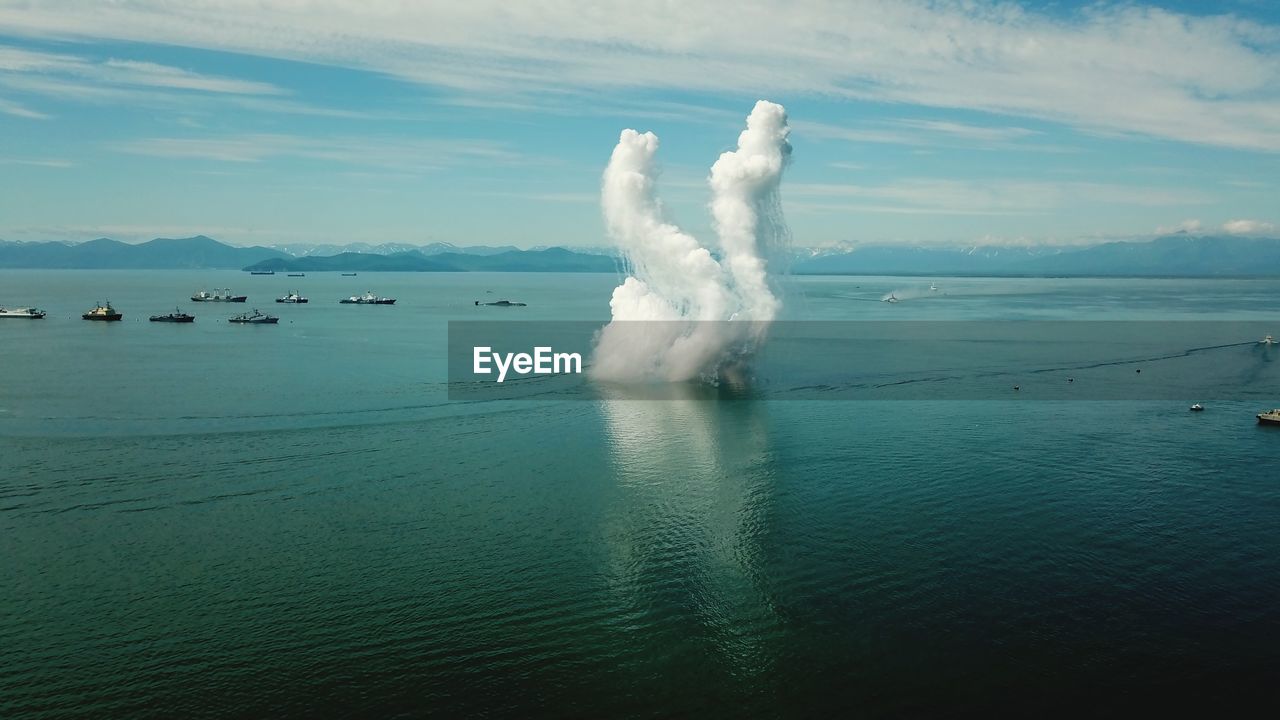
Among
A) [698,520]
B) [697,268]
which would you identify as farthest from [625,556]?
[697,268]

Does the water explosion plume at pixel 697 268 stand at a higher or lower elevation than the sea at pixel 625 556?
higher

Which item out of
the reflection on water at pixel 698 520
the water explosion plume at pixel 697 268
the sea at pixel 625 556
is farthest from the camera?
the water explosion plume at pixel 697 268

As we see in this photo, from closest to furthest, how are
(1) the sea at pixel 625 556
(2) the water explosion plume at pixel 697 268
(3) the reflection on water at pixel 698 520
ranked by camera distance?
(1) the sea at pixel 625 556 < (3) the reflection on water at pixel 698 520 < (2) the water explosion plume at pixel 697 268

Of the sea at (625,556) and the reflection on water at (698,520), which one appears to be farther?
the reflection on water at (698,520)

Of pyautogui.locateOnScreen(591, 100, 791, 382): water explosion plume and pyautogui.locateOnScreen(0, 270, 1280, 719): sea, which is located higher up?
pyautogui.locateOnScreen(591, 100, 791, 382): water explosion plume

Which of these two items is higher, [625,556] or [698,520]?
[698,520]

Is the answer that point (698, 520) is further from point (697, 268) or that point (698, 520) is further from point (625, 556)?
point (697, 268)
